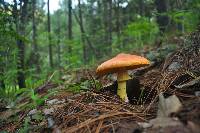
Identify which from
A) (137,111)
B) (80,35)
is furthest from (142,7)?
(137,111)

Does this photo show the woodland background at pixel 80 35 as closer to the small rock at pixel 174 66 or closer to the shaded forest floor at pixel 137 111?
the shaded forest floor at pixel 137 111

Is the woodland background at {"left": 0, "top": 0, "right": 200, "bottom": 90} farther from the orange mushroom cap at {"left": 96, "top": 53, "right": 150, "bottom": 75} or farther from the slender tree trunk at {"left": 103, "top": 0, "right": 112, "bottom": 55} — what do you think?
the orange mushroom cap at {"left": 96, "top": 53, "right": 150, "bottom": 75}

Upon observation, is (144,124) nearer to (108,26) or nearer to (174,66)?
(174,66)

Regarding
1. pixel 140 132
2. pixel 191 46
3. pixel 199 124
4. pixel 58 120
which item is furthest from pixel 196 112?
pixel 191 46

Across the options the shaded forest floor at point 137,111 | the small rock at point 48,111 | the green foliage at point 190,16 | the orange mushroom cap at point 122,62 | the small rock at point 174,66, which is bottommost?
the small rock at point 48,111

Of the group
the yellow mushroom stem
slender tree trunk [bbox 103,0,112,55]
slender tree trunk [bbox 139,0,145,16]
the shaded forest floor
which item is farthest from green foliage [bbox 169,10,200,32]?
slender tree trunk [bbox 139,0,145,16]

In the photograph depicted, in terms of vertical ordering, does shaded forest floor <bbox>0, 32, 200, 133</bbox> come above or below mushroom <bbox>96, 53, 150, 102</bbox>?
below

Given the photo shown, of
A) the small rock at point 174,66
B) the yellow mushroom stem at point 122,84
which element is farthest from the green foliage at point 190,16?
the yellow mushroom stem at point 122,84

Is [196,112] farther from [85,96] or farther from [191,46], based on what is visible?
[191,46]
